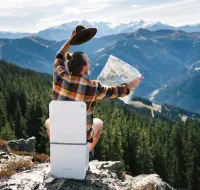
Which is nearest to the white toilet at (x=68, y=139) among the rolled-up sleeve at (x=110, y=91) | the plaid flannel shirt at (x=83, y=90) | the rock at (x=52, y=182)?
the rock at (x=52, y=182)

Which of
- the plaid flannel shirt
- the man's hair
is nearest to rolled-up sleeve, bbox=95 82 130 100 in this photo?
the plaid flannel shirt

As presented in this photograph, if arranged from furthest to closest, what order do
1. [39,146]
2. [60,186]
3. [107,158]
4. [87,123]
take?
[39,146]
[107,158]
[87,123]
[60,186]

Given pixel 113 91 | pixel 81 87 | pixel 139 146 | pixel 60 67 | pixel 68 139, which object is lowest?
pixel 139 146

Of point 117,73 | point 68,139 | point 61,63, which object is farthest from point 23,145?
point 68,139

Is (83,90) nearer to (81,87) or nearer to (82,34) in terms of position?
(81,87)

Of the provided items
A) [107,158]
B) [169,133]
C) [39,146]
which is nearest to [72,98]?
[107,158]

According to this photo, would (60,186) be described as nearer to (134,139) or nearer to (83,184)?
(83,184)

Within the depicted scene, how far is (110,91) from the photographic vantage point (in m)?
8.07

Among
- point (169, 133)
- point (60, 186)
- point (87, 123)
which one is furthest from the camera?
point (169, 133)

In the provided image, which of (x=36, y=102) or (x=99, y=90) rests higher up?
(x=99, y=90)

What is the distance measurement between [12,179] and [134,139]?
62462 millimetres

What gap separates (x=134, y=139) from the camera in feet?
229

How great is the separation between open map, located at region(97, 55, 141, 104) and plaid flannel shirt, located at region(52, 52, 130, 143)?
1.23 feet

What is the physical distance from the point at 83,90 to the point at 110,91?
64 cm
